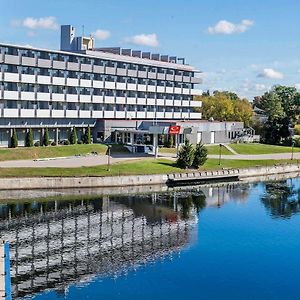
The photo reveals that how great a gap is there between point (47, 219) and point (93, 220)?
4430 millimetres

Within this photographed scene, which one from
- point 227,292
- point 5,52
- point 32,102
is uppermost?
point 5,52

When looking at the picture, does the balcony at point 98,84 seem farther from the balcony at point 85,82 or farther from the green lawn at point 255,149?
the green lawn at point 255,149

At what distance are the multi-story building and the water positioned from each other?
28349 millimetres

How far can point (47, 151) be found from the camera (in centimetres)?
8538

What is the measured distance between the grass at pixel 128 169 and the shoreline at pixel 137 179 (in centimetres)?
108

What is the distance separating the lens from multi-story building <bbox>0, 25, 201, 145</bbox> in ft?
288

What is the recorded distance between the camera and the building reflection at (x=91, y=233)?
4069 centimetres

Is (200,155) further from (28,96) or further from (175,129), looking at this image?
(28,96)

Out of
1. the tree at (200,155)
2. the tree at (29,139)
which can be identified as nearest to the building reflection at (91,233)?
the tree at (200,155)

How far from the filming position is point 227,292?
125ft

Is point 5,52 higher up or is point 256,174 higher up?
point 5,52

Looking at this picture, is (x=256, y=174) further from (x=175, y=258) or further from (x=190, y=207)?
(x=175, y=258)

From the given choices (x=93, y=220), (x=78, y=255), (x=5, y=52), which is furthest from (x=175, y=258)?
(x=5, y=52)

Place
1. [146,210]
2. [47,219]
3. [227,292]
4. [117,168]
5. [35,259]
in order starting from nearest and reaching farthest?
1. [227,292]
2. [35,259]
3. [47,219]
4. [146,210]
5. [117,168]
